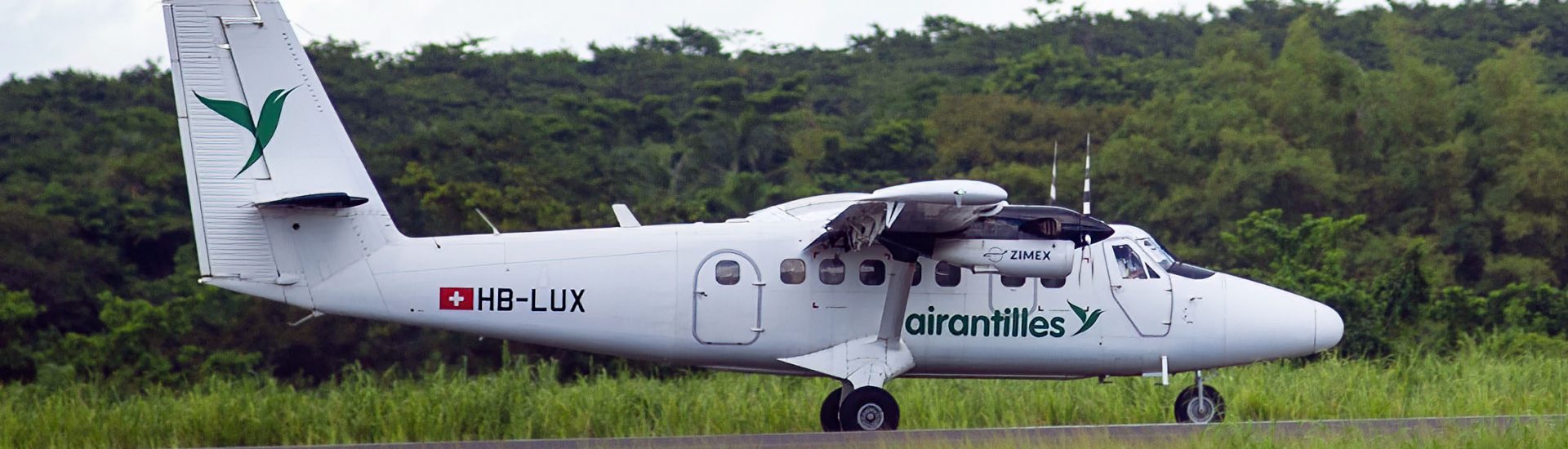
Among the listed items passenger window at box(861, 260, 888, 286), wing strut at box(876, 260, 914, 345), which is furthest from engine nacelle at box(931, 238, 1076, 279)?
passenger window at box(861, 260, 888, 286)

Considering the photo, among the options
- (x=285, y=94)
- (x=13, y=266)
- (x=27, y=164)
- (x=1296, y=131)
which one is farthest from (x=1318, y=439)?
(x=27, y=164)

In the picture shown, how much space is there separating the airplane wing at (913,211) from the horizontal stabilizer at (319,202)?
3.48 metres

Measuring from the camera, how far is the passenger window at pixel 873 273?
13008mm

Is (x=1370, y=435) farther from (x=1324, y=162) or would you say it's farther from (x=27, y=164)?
(x=27, y=164)

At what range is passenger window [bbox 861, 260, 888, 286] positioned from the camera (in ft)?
42.7

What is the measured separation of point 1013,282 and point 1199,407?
1840 millimetres

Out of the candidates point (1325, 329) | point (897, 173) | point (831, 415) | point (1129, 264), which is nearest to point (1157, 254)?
point (1129, 264)

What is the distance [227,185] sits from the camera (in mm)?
12430

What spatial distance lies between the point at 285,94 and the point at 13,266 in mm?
19879

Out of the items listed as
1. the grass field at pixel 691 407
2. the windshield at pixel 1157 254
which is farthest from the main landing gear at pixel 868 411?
the windshield at pixel 1157 254

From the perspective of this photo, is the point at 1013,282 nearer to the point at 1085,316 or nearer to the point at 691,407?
the point at 1085,316

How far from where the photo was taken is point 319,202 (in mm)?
12305

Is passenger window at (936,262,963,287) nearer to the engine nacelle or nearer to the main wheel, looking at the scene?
the engine nacelle

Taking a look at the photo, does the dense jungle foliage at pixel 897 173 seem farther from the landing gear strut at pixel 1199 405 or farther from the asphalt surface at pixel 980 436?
the asphalt surface at pixel 980 436
